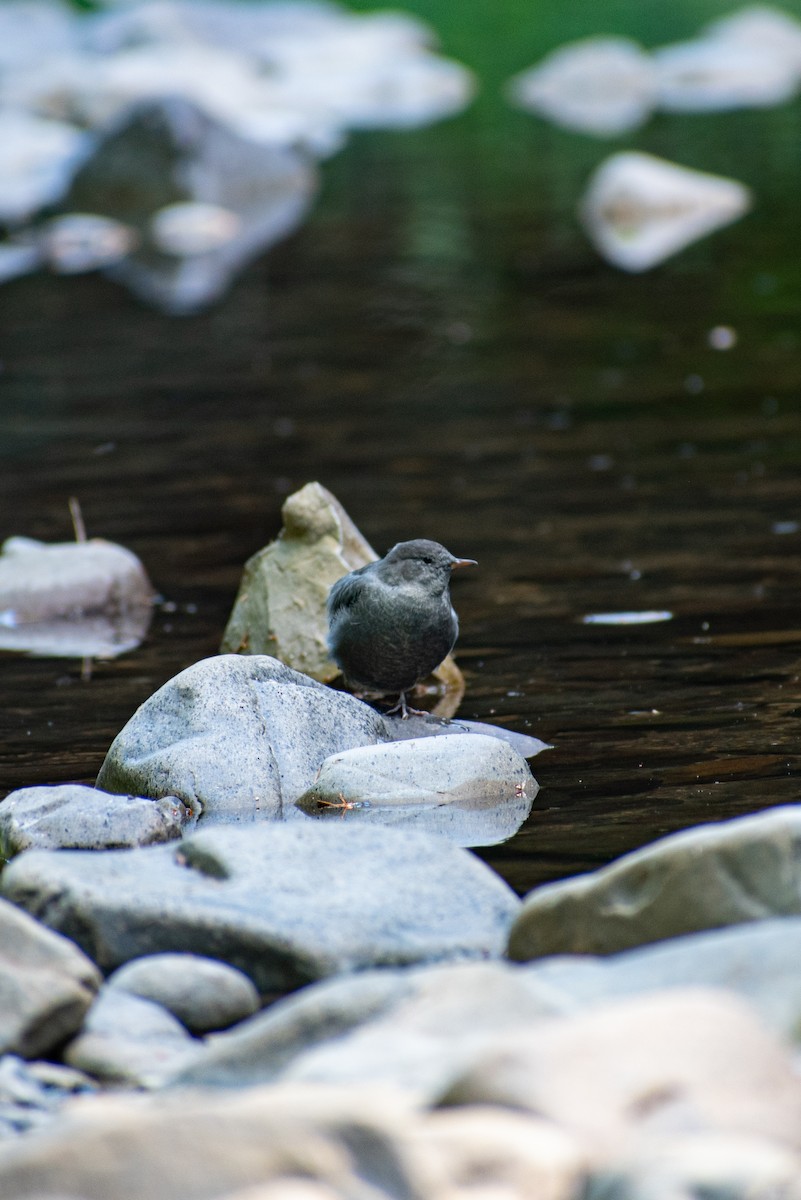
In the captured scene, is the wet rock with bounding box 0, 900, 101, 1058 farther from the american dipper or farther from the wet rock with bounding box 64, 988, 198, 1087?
the american dipper

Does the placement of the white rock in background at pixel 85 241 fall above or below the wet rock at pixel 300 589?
below

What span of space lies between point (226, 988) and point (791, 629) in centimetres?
373

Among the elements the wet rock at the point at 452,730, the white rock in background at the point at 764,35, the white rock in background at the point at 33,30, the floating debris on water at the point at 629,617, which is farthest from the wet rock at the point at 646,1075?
the white rock in background at the point at 33,30

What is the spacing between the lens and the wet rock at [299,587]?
703cm

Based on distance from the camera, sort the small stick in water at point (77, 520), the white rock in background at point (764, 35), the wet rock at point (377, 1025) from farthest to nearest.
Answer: the white rock in background at point (764, 35) → the small stick in water at point (77, 520) → the wet rock at point (377, 1025)

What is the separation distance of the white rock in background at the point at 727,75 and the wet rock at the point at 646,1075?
29.3m

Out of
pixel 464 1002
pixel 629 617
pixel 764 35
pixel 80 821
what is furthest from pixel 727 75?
pixel 464 1002

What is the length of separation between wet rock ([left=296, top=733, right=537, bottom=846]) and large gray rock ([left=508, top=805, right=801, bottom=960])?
4.18 feet

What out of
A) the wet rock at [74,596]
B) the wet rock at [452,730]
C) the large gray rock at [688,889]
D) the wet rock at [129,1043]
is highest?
the large gray rock at [688,889]

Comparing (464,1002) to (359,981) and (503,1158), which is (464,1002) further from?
(503,1158)

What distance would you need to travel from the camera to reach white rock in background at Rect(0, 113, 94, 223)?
2297 cm

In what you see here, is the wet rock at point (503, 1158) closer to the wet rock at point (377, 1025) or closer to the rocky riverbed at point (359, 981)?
the rocky riverbed at point (359, 981)

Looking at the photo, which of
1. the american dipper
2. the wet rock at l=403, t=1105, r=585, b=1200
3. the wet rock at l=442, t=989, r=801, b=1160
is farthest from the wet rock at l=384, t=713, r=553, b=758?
the wet rock at l=403, t=1105, r=585, b=1200

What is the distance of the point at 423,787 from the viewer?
5.53 m
